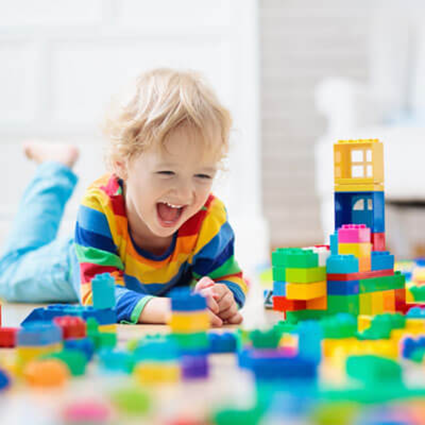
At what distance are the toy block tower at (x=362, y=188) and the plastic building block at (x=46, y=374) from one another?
0.55 meters

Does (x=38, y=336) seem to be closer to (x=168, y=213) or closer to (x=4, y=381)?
(x=4, y=381)

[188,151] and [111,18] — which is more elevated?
[111,18]

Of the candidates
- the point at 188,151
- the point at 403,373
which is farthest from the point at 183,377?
the point at 188,151

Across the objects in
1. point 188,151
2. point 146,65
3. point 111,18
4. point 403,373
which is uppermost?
point 111,18

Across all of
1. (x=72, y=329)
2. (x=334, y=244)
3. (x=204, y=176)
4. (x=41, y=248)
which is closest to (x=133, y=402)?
(x=72, y=329)

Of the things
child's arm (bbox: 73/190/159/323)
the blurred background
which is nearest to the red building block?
child's arm (bbox: 73/190/159/323)

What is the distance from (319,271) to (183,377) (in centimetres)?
37

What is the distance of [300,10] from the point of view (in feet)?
11.3

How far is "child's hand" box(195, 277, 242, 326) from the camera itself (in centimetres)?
101

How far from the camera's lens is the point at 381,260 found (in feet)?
3.19

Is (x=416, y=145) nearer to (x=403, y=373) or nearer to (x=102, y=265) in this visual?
(x=102, y=265)

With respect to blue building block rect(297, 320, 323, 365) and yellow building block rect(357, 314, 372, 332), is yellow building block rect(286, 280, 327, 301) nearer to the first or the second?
yellow building block rect(357, 314, 372, 332)

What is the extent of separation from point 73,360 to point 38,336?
2.6 inches

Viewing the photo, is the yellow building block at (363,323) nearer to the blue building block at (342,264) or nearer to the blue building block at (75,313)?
the blue building block at (342,264)
